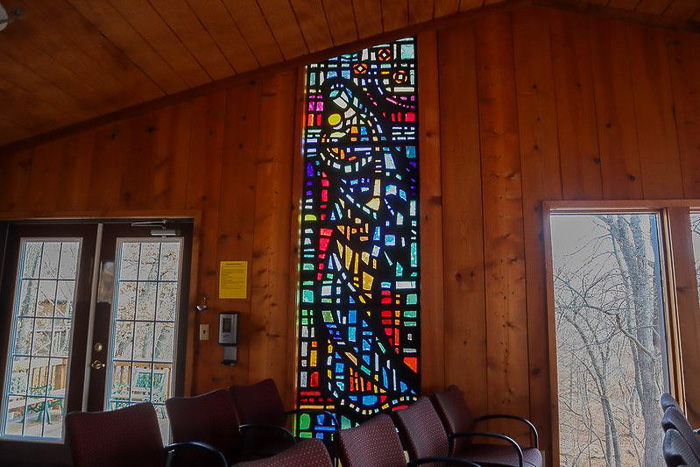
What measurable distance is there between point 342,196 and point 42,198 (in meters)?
2.31

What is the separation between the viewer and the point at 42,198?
401cm

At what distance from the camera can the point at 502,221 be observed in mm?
3562

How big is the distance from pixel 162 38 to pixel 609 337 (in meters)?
3.49

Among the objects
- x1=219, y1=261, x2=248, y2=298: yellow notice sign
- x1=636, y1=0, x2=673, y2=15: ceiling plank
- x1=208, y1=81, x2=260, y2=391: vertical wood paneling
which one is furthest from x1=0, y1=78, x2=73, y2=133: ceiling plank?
→ x1=636, y1=0, x2=673, y2=15: ceiling plank

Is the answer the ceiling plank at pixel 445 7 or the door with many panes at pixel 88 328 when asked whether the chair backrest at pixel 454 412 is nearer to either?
the door with many panes at pixel 88 328

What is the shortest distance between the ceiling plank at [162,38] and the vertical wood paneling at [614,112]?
2792 mm

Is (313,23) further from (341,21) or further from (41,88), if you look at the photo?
(41,88)

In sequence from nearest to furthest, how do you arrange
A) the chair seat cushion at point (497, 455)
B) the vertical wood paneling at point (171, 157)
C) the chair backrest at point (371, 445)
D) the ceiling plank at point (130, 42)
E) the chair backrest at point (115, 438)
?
the chair backrest at point (371, 445)
the chair backrest at point (115, 438)
the chair seat cushion at point (497, 455)
the ceiling plank at point (130, 42)
the vertical wood paneling at point (171, 157)

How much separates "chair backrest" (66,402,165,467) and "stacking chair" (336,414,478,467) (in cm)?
103

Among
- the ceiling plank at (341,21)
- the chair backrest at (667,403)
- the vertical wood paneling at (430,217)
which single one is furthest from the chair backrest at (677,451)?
the ceiling plank at (341,21)

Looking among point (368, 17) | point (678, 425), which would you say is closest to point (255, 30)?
point (368, 17)

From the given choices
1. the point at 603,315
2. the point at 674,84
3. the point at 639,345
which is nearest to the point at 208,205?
the point at 603,315

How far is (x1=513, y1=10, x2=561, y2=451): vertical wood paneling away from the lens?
134 inches

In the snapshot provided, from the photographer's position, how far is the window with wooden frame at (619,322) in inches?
133
